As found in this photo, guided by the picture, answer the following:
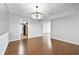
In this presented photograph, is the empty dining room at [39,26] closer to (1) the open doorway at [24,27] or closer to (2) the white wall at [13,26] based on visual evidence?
(2) the white wall at [13,26]

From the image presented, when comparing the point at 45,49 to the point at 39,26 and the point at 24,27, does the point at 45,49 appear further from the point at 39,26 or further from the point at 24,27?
the point at 24,27

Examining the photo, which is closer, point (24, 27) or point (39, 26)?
point (39, 26)

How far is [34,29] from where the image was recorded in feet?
19.2

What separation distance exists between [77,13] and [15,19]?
2.59 metres

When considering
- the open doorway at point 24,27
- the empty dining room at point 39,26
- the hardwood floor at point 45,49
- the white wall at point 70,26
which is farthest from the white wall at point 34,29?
the hardwood floor at point 45,49

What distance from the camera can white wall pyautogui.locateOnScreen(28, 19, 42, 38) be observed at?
563 centimetres

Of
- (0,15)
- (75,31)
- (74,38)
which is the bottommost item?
(74,38)

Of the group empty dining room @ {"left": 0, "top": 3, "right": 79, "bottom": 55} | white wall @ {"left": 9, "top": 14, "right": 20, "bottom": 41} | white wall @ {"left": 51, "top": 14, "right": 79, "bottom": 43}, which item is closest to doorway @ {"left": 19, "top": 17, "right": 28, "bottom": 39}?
empty dining room @ {"left": 0, "top": 3, "right": 79, "bottom": 55}

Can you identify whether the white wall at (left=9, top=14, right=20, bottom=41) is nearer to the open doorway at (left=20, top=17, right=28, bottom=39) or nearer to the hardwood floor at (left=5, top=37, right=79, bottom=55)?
the open doorway at (left=20, top=17, right=28, bottom=39)

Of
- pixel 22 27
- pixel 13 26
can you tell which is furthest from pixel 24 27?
pixel 13 26

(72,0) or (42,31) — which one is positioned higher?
(72,0)
